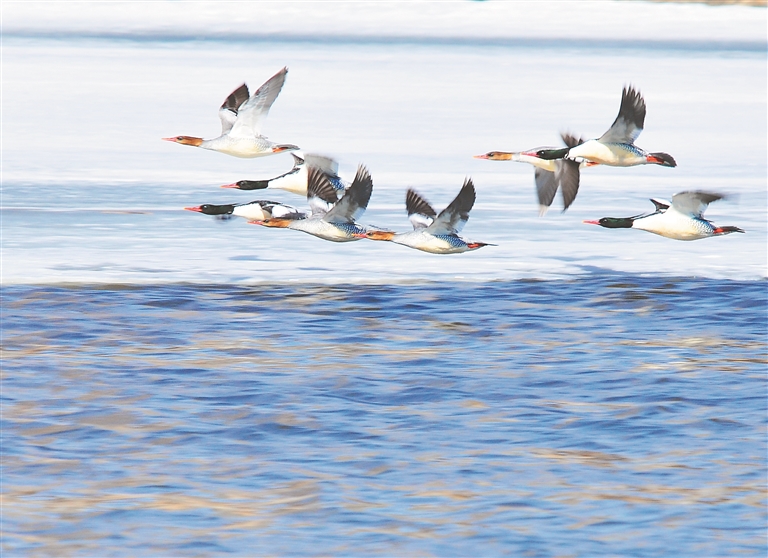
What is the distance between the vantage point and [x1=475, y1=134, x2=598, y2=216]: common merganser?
853 cm

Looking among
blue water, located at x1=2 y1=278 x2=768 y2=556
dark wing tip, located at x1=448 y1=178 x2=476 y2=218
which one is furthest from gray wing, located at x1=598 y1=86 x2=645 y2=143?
dark wing tip, located at x1=448 y1=178 x2=476 y2=218

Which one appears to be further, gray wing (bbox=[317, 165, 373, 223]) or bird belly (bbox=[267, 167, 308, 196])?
bird belly (bbox=[267, 167, 308, 196])

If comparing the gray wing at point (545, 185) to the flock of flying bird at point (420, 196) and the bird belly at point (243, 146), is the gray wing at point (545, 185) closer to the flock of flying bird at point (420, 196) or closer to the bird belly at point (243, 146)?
the flock of flying bird at point (420, 196)

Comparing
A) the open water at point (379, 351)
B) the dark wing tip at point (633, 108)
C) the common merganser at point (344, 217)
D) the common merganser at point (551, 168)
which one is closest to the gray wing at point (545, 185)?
the common merganser at point (551, 168)

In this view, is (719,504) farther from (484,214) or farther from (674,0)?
(674,0)

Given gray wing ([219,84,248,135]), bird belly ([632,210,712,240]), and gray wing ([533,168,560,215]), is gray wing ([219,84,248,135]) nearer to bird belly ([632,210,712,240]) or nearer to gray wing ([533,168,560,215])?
gray wing ([533,168,560,215])

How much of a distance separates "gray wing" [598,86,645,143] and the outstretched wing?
1.55 meters

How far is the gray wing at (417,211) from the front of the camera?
26.9ft

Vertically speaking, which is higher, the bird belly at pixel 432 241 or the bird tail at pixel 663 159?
the bird tail at pixel 663 159

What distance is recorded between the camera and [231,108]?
9.55 m

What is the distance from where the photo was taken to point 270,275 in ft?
30.4

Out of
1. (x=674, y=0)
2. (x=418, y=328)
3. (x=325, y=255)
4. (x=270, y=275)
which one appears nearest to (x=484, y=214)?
(x=325, y=255)

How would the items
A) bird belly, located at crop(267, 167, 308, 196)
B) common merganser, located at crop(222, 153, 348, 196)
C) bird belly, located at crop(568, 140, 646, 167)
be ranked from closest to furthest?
bird belly, located at crop(568, 140, 646, 167)
common merganser, located at crop(222, 153, 348, 196)
bird belly, located at crop(267, 167, 308, 196)

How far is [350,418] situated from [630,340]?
7.03ft
